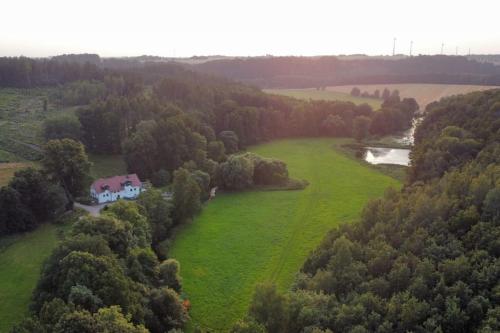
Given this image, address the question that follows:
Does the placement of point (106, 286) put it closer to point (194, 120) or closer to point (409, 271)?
point (409, 271)

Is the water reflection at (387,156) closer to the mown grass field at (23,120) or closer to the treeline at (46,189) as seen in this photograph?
the treeline at (46,189)

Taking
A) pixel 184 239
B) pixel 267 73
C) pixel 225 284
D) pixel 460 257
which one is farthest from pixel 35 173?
pixel 267 73

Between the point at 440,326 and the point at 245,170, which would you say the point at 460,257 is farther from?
the point at 245,170

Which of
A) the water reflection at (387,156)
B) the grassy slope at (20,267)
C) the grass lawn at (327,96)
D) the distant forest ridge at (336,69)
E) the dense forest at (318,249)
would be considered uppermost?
the distant forest ridge at (336,69)

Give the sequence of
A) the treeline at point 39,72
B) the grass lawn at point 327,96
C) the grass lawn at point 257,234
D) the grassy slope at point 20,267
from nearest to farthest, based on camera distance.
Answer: the grassy slope at point 20,267
the grass lawn at point 257,234
the treeline at point 39,72
the grass lawn at point 327,96

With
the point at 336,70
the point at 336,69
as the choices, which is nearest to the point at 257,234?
the point at 336,70

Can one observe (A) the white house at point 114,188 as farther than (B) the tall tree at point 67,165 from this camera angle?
Yes

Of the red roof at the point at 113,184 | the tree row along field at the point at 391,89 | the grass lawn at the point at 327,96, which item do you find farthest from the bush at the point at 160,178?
the grass lawn at the point at 327,96

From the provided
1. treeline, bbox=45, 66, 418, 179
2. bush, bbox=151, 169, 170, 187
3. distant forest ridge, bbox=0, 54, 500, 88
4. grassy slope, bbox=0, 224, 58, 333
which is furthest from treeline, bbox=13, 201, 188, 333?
distant forest ridge, bbox=0, 54, 500, 88
